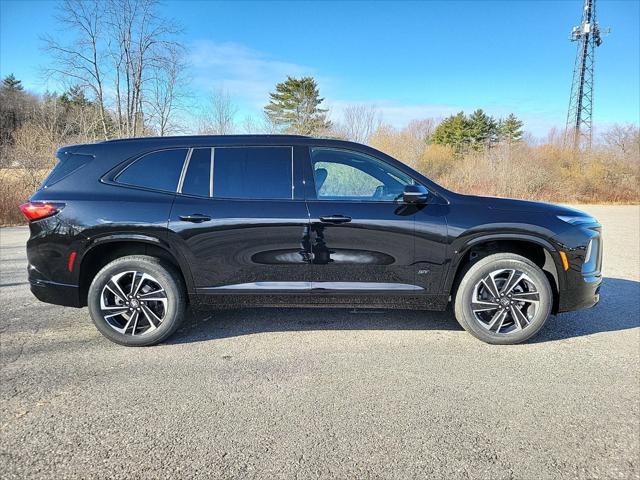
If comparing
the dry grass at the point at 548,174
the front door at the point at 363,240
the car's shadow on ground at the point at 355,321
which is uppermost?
the dry grass at the point at 548,174

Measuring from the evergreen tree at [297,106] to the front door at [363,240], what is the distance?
2671 centimetres

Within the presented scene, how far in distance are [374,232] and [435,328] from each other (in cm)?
131

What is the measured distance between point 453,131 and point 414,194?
47.7m

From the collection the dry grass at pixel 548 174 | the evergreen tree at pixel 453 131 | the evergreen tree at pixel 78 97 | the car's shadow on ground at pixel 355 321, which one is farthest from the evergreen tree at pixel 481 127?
the car's shadow on ground at pixel 355 321

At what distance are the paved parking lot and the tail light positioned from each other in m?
1.17

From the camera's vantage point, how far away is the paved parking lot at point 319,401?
2.11m

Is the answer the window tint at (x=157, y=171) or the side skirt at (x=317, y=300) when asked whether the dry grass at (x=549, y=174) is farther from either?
the window tint at (x=157, y=171)

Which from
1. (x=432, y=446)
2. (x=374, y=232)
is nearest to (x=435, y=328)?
(x=374, y=232)

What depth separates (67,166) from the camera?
3.56 meters

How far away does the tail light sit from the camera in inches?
134

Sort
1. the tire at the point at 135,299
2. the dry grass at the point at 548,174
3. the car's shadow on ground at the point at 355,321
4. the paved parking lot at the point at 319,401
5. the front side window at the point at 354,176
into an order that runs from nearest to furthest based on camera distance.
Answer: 1. the paved parking lot at the point at 319,401
2. the tire at the point at 135,299
3. the front side window at the point at 354,176
4. the car's shadow on ground at the point at 355,321
5. the dry grass at the point at 548,174

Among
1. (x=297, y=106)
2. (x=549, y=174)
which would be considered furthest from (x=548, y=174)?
(x=297, y=106)

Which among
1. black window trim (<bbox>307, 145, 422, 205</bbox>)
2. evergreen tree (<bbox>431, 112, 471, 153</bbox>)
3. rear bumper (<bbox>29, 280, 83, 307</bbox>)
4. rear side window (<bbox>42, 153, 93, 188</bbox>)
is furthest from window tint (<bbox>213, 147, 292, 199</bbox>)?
evergreen tree (<bbox>431, 112, 471, 153</bbox>)

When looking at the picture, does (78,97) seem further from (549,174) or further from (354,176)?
(549,174)
